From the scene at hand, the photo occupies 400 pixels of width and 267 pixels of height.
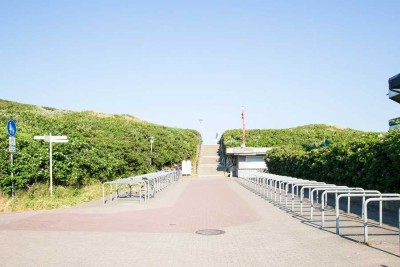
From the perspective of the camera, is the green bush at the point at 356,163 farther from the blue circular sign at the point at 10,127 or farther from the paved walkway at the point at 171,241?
the blue circular sign at the point at 10,127

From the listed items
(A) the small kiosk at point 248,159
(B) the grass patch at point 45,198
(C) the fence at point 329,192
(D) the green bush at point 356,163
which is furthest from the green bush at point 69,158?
(D) the green bush at point 356,163

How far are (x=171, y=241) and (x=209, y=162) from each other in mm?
42121

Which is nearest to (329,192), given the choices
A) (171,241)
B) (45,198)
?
(171,241)

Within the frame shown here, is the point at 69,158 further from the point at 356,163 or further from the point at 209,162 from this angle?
the point at 209,162

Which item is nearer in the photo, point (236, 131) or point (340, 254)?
point (340, 254)

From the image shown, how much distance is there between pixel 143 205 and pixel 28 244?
6812mm

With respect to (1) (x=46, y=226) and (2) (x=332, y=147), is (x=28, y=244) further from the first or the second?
(2) (x=332, y=147)

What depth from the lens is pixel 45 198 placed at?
49.1 feet

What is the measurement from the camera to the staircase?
4439 cm

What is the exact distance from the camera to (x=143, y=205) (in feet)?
47.8

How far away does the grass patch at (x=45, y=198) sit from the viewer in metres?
13.2

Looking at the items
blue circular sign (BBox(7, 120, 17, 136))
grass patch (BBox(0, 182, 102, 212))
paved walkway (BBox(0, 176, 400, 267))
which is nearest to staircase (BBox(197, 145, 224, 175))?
grass patch (BBox(0, 182, 102, 212))

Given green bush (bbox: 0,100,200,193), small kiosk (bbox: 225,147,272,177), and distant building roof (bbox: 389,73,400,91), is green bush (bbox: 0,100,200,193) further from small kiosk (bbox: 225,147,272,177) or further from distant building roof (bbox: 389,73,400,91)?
distant building roof (bbox: 389,73,400,91)

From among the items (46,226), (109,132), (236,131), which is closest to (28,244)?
(46,226)
